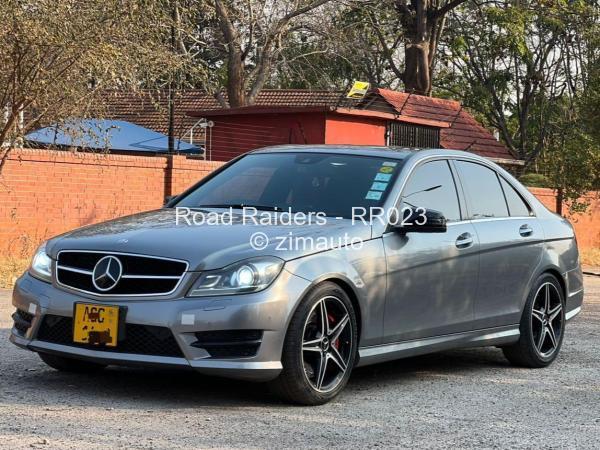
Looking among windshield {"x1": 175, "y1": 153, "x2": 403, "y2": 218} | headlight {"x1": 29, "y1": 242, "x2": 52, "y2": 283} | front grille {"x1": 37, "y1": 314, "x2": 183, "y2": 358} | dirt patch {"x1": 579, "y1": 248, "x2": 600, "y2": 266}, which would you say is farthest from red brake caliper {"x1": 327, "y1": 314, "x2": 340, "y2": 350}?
dirt patch {"x1": 579, "y1": 248, "x2": 600, "y2": 266}

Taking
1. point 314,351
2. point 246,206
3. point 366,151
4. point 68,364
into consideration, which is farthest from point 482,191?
point 68,364

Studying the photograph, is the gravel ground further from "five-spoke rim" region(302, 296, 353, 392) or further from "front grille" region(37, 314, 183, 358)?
"front grille" region(37, 314, 183, 358)

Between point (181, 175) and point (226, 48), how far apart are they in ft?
33.2

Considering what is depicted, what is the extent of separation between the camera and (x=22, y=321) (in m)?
6.43

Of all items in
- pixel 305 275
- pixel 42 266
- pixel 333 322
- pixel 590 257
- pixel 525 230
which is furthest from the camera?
pixel 590 257

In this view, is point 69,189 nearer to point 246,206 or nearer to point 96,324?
point 246,206

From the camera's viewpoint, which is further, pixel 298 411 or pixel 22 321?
pixel 22 321

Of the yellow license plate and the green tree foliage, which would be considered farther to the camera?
the green tree foliage

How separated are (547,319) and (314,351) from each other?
279 cm

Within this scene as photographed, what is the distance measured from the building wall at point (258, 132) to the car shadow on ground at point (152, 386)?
662 inches

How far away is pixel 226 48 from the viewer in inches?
1093

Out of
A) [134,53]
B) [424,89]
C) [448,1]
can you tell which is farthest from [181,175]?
[448,1]

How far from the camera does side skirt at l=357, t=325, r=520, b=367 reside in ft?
21.7

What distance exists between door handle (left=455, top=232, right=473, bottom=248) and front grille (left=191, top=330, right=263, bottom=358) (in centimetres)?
199
